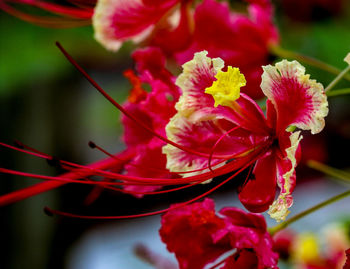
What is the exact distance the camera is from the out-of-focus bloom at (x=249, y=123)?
0.42 metres

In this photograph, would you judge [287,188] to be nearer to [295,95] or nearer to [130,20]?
[295,95]

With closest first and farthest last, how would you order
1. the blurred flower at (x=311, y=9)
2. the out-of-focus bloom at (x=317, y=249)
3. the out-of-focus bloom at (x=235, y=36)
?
the out-of-focus bloom at (x=235, y=36)
the out-of-focus bloom at (x=317, y=249)
the blurred flower at (x=311, y=9)

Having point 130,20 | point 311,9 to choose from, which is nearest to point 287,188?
point 130,20

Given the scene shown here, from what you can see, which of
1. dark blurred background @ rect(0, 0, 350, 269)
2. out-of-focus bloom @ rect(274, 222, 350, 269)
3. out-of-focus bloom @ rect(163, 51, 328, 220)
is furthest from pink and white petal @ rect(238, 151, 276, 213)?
dark blurred background @ rect(0, 0, 350, 269)

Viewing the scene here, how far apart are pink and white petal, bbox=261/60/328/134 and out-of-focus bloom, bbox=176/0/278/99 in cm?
15

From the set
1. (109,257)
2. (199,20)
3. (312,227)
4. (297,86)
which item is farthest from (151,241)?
(297,86)

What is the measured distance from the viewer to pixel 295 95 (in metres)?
0.44

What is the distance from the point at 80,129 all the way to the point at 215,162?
7.57 ft

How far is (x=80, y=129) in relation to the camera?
2.74m

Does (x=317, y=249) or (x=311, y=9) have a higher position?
(x=311, y=9)

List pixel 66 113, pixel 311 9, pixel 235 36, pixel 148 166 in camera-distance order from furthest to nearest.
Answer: pixel 66 113
pixel 311 9
pixel 235 36
pixel 148 166

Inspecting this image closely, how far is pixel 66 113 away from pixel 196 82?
6.83ft

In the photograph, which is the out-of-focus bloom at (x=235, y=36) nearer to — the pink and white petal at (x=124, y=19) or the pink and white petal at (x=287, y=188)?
the pink and white petal at (x=124, y=19)

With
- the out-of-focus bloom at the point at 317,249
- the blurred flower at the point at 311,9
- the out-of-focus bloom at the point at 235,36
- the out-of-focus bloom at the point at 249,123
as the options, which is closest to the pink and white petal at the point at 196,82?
the out-of-focus bloom at the point at 249,123
